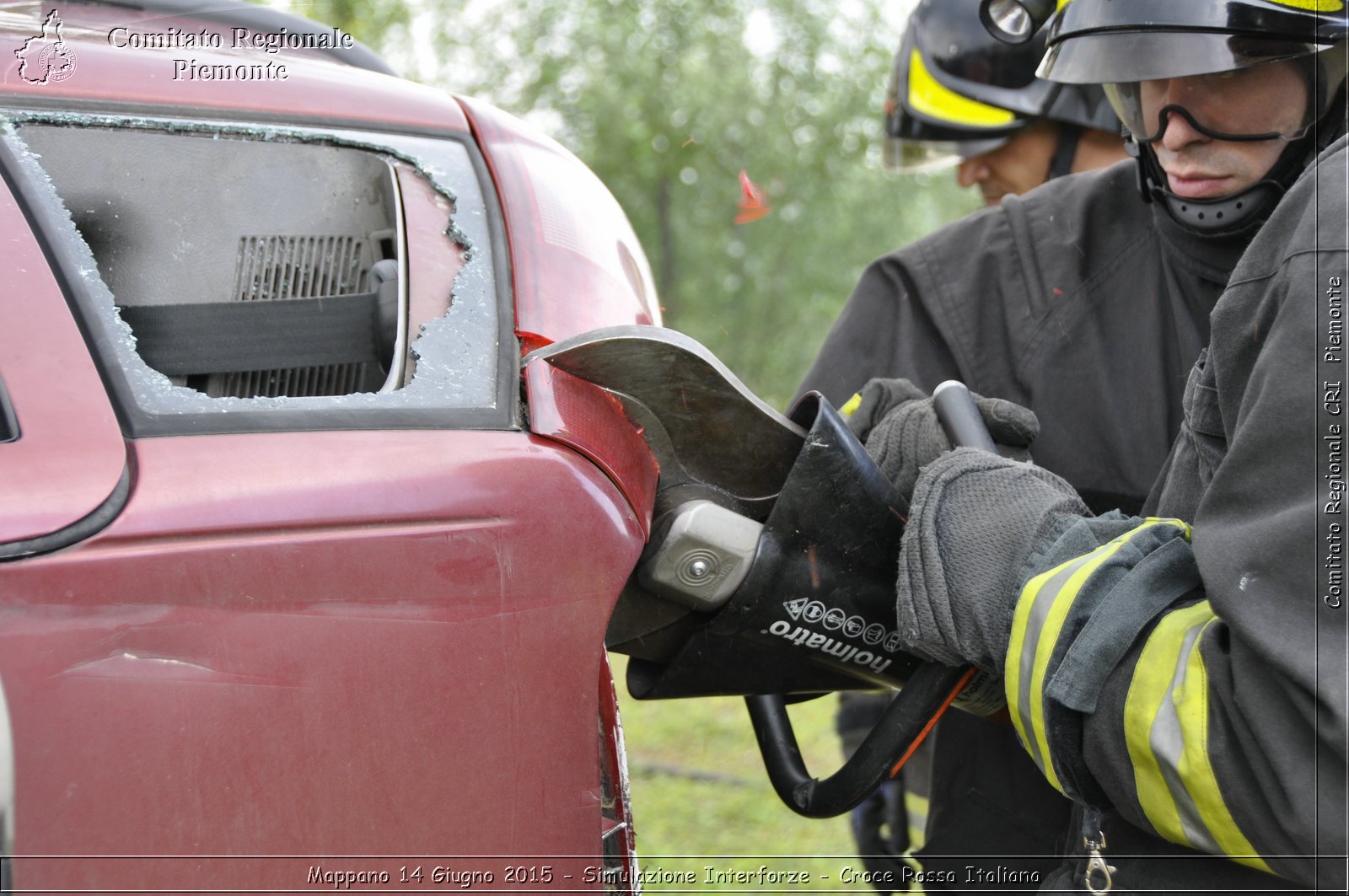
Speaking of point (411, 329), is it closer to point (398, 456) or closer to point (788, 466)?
point (398, 456)

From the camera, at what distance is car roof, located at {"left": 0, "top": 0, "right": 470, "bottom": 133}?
1.42 meters

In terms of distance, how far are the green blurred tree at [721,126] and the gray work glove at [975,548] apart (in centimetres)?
851

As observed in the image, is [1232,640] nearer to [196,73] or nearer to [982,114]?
[196,73]

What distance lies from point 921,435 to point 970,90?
216 cm

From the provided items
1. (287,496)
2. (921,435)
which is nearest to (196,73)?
(287,496)

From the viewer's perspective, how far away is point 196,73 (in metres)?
1.51

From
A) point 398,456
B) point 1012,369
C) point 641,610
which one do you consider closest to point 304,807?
point 398,456

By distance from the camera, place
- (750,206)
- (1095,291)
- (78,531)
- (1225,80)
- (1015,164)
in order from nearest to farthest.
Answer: (78,531) → (1225,80) → (1095,291) → (750,206) → (1015,164)

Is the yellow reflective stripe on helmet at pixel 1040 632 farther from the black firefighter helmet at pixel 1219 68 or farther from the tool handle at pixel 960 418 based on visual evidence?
the black firefighter helmet at pixel 1219 68

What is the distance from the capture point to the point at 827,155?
1119 centimetres

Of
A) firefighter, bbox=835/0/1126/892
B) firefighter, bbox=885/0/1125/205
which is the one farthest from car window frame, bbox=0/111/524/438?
firefighter, bbox=885/0/1125/205

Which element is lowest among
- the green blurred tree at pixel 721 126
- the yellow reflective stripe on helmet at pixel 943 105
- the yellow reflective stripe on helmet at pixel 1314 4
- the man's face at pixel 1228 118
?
the green blurred tree at pixel 721 126

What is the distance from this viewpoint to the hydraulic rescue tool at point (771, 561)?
159 centimetres

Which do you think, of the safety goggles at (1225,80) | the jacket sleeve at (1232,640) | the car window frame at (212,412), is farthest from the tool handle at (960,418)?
the car window frame at (212,412)
